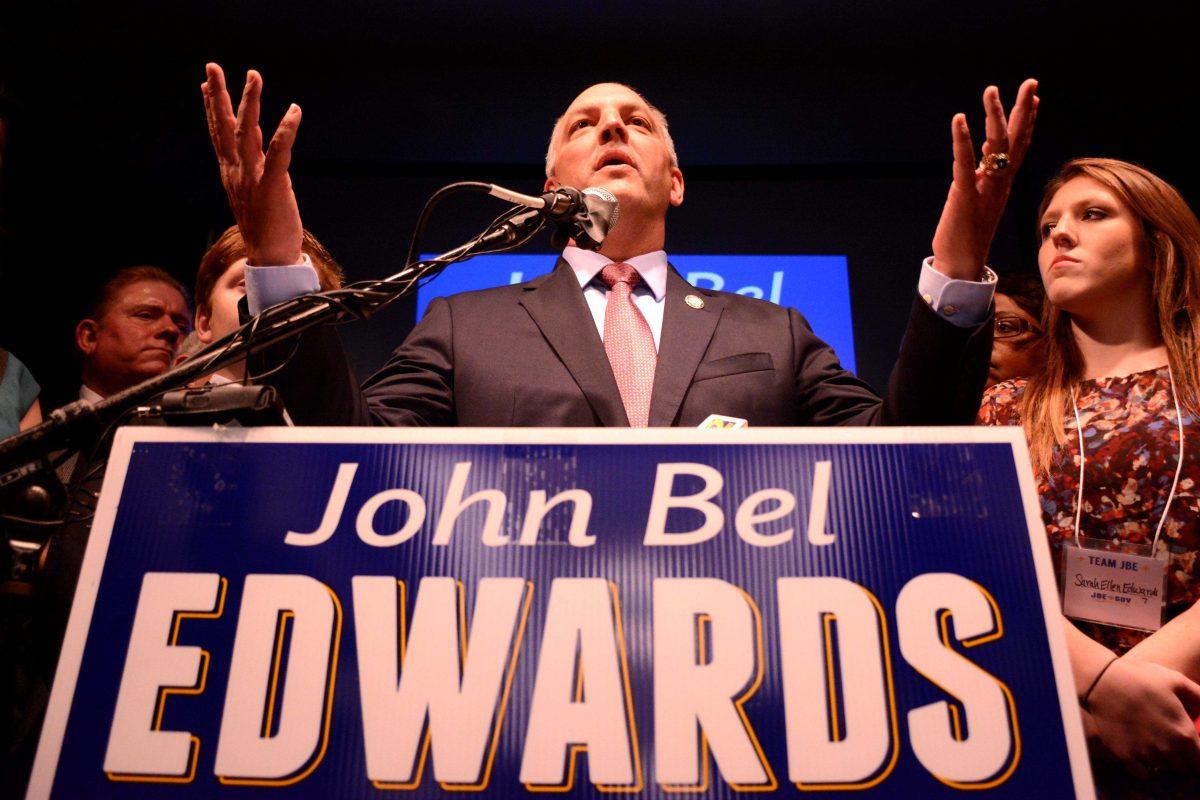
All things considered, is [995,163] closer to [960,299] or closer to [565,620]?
[960,299]

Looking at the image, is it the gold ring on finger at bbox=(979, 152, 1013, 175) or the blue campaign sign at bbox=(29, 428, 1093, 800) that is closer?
the blue campaign sign at bbox=(29, 428, 1093, 800)

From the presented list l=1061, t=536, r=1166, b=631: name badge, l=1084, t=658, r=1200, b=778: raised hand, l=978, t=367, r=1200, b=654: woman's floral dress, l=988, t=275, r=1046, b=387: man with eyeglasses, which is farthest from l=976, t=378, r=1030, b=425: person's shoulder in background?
l=1084, t=658, r=1200, b=778: raised hand

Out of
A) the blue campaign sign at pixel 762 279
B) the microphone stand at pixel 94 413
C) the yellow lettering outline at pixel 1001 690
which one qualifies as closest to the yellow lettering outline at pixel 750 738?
the yellow lettering outline at pixel 1001 690

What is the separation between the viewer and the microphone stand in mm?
900

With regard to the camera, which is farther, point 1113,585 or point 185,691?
point 1113,585

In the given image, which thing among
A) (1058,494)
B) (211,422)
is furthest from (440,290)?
(211,422)

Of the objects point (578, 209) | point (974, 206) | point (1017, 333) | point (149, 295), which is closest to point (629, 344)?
point (578, 209)

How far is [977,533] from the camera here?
2.52 feet

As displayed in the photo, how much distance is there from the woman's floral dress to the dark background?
1994 mm

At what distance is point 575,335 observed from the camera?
5.72ft

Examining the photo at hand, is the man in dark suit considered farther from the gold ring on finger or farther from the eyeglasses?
the eyeglasses

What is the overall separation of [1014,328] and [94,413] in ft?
8.14

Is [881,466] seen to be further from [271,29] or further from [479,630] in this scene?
[271,29]

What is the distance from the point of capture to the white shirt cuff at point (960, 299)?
1169 millimetres
